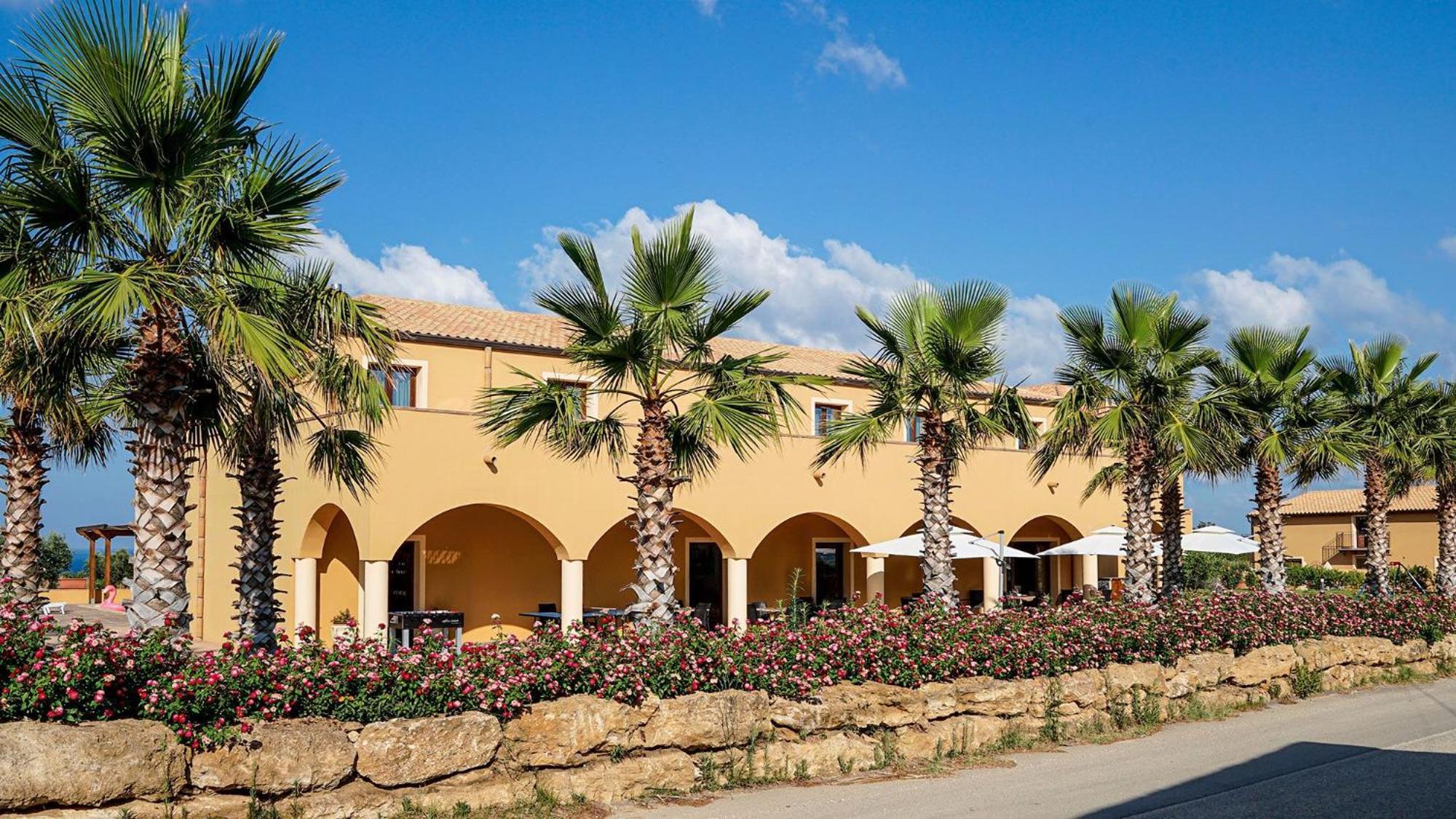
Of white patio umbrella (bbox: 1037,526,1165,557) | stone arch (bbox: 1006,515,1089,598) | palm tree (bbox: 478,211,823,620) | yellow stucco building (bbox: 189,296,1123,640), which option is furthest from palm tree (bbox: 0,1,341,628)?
stone arch (bbox: 1006,515,1089,598)

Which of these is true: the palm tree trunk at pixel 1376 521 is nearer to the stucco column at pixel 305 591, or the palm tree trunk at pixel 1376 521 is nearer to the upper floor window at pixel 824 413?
the upper floor window at pixel 824 413

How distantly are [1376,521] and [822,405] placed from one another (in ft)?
36.9

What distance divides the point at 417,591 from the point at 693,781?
1319cm

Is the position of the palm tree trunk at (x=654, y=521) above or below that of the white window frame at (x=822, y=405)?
below

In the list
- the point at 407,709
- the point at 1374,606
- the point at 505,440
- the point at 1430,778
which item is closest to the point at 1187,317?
the point at 1374,606

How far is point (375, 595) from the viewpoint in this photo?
57.6 ft

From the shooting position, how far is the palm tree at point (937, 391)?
15.0 metres

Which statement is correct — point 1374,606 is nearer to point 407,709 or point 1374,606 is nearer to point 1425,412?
point 1425,412

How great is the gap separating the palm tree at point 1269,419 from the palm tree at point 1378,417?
2.57 m

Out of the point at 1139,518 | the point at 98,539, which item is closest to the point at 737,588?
the point at 1139,518

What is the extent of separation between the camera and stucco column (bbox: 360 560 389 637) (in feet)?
57.3

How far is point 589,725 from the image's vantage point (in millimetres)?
8836

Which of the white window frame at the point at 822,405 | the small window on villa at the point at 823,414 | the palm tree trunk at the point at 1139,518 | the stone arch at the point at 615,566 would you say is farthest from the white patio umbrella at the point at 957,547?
the small window on villa at the point at 823,414

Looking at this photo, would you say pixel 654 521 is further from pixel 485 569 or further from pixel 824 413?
pixel 824 413
